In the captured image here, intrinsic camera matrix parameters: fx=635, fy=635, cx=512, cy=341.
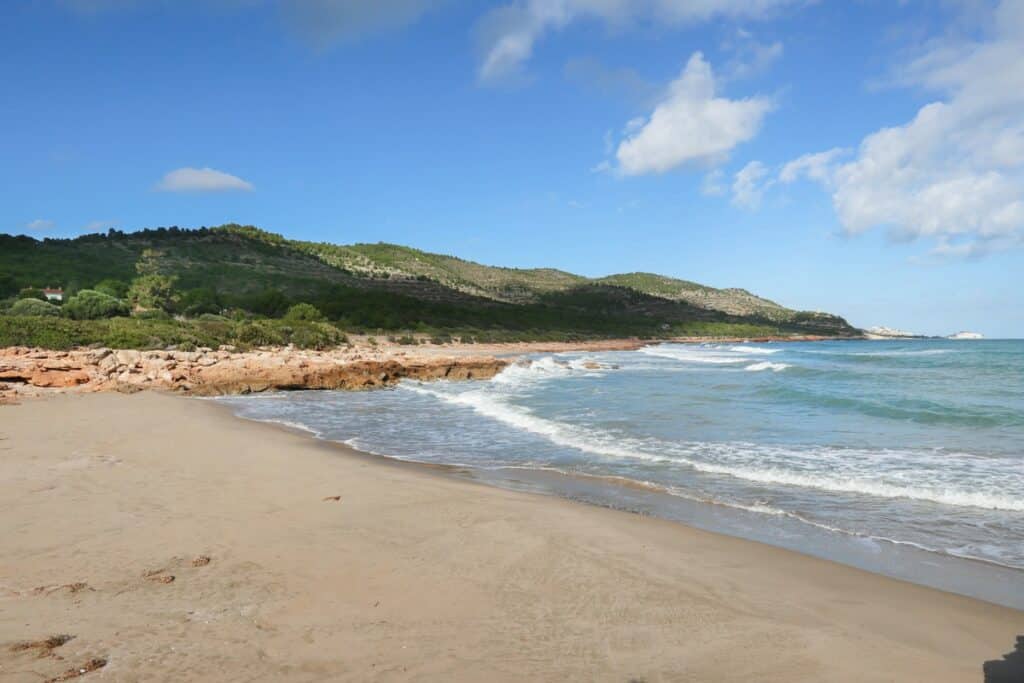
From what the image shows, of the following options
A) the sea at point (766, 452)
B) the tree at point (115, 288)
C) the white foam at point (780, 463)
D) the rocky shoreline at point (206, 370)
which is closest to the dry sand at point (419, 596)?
the sea at point (766, 452)

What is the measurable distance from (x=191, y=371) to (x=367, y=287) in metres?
49.8

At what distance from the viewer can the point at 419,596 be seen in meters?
4.50

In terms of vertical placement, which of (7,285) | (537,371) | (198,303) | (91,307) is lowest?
(537,371)

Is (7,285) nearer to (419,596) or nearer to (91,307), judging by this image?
(91,307)

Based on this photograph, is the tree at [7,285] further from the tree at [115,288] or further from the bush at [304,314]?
the bush at [304,314]

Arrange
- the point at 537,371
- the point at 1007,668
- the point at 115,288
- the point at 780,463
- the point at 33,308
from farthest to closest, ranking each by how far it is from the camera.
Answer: the point at 115,288, the point at 537,371, the point at 33,308, the point at 780,463, the point at 1007,668

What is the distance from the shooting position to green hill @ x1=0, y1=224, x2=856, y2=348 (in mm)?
49406

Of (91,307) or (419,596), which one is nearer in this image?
(419,596)

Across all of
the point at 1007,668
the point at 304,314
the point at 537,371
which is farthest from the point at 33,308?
the point at 1007,668

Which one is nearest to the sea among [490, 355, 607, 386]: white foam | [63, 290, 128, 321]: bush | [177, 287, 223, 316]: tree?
[490, 355, 607, 386]: white foam

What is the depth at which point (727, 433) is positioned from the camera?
1277 centimetres

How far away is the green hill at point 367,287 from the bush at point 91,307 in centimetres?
595

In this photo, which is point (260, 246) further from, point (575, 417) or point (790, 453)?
point (790, 453)

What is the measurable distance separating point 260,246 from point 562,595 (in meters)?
84.5
